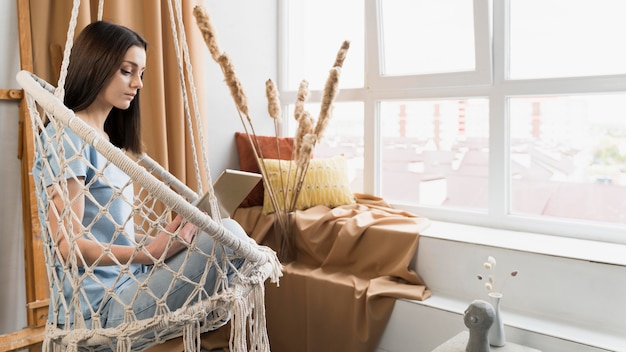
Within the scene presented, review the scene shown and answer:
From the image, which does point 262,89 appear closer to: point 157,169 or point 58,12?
point 58,12

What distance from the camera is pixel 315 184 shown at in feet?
8.46

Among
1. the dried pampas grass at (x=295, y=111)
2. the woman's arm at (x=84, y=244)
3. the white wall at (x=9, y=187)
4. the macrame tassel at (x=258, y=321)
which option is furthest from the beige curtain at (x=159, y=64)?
the macrame tassel at (x=258, y=321)

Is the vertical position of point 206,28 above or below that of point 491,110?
above

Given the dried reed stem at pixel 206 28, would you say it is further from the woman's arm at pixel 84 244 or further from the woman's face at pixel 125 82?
the woman's arm at pixel 84 244

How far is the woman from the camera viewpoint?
1.21 meters

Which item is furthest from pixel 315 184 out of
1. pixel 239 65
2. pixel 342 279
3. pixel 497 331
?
pixel 497 331

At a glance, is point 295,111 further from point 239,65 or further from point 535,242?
point 535,242

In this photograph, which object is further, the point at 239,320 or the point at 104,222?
the point at 104,222

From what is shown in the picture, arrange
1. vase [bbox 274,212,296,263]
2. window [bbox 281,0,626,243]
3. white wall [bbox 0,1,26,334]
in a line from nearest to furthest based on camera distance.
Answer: white wall [bbox 0,1,26,334] < window [bbox 281,0,626,243] < vase [bbox 274,212,296,263]

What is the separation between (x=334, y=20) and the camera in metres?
2.94

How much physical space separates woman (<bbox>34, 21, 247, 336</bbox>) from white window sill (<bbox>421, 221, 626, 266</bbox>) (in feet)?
3.66

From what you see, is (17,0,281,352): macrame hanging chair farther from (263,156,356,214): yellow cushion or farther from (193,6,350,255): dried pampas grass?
(263,156,356,214): yellow cushion

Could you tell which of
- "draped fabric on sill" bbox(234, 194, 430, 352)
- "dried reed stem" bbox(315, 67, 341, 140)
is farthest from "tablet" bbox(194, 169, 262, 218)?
"dried reed stem" bbox(315, 67, 341, 140)

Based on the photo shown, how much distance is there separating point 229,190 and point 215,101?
1.52m
